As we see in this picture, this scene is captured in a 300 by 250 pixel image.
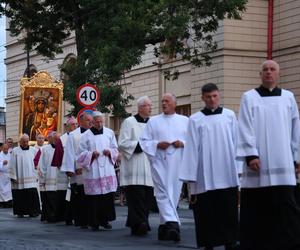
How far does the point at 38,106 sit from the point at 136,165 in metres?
19.1

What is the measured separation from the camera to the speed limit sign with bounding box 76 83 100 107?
832 inches

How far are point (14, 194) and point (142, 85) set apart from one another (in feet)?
60.1

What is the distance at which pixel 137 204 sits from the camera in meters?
13.6

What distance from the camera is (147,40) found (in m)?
22.7

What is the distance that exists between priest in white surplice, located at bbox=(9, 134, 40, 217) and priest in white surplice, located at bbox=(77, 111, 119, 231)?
5.76 meters

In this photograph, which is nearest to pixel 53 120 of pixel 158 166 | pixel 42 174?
pixel 42 174

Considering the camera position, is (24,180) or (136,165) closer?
(136,165)

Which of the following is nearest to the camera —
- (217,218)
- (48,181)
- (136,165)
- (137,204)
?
(217,218)

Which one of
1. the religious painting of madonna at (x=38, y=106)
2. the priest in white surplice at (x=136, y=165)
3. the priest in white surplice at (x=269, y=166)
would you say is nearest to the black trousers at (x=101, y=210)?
the priest in white surplice at (x=136, y=165)

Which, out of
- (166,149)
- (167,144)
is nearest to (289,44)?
(166,149)

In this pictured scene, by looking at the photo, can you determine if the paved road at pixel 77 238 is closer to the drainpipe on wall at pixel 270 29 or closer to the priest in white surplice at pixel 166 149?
the priest in white surplice at pixel 166 149

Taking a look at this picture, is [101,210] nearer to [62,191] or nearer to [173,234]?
[62,191]

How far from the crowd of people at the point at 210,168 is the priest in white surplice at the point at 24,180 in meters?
4.69

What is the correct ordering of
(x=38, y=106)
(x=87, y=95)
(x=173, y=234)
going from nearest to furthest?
(x=173, y=234)
(x=87, y=95)
(x=38, y=106)
